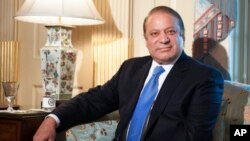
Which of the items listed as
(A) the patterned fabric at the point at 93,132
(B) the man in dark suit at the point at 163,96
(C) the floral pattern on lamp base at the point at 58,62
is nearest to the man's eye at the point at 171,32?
(B) the man in dark suit at the point at 163,96

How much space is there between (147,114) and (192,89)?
0.22 metres

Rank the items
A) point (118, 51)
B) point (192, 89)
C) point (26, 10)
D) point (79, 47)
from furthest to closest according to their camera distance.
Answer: point (79, 47), point (118, 51), point (26, 10), point (192, 89)

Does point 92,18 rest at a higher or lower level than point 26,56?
higher

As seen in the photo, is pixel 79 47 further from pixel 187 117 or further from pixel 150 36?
pixel 187 117

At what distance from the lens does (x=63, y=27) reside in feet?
7.47

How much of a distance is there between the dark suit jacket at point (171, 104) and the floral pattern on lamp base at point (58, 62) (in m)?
0.43

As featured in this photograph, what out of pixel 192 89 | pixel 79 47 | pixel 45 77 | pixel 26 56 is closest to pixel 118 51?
pixel 79 47

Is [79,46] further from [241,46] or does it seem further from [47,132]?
[47,132]

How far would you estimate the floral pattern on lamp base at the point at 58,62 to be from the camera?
223cm

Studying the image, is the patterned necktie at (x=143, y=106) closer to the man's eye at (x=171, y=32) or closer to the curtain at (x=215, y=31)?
the man's eye at (x=171, y=32)

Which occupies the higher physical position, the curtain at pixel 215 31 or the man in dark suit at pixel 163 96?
the curtain at pixel 215 31

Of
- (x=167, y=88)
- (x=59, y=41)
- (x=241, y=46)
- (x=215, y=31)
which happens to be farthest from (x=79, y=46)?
(x=167, y=88)

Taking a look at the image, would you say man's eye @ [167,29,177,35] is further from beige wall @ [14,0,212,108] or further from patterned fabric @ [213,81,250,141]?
beige wall @ [14,0,212,108]

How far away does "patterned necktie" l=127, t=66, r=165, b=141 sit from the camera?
66.9 inches
